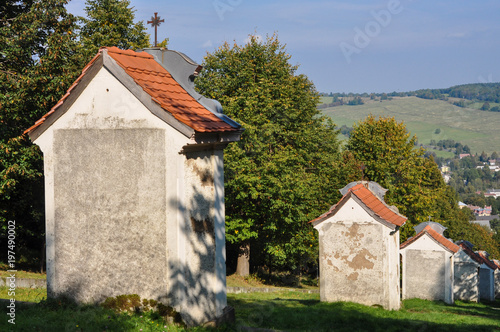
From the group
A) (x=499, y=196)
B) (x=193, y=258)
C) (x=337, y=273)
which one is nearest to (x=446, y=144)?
(x=499, y=196)

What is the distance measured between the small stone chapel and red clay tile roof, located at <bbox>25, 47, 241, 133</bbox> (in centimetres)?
3

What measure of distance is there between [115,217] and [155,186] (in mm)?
1008

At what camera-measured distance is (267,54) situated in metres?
33.4

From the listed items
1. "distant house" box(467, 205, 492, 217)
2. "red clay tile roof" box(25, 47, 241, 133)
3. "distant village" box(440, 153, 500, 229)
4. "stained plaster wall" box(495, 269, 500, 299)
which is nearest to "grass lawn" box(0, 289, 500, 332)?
"red clay tile roof" box(25, 47, 241, 133)

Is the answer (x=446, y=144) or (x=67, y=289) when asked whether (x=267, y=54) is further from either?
(x=446, y=144)

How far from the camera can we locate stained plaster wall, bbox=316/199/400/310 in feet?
59.1

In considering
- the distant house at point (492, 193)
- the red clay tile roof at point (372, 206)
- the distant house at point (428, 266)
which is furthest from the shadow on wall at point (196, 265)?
the distant house at point (492, 193)

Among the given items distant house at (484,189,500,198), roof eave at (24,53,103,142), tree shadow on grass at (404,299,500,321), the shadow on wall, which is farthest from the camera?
distant house at (484,189,500,198)

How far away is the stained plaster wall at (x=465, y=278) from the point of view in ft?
113

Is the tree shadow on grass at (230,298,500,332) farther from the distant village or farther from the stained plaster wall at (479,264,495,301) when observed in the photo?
the distant village

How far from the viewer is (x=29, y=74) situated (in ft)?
60.6

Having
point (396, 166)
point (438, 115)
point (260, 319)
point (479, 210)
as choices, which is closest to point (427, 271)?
point (396, 166)

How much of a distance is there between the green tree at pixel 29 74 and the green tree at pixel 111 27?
8.82m

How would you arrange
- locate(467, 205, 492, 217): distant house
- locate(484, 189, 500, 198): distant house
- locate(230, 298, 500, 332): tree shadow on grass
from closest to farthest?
1. locate(230, 298, 500, 332): tree shadow on grass
2. locate(467, 205, 492, 217): distant house
3. locate(484, 189, 500, 198): distant house
